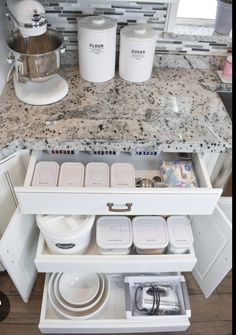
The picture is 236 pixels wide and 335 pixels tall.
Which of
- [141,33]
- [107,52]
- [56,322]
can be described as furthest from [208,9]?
[56,322]

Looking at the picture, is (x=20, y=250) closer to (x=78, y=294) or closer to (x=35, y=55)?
(x=78, y=294)

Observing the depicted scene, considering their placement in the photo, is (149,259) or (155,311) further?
(155,311)

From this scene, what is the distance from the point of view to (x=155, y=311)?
3.81ft

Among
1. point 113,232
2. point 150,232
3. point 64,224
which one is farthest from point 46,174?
point 150,232

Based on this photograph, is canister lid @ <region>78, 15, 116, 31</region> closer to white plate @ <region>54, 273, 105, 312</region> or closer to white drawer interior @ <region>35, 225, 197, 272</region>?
white drawer interior @ <region>35, 225, 197, 272</region>

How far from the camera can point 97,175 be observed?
1.00 m

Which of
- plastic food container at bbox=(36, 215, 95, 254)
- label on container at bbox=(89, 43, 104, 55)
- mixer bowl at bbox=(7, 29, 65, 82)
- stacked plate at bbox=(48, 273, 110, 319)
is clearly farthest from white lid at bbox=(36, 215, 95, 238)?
label on container at bbox=(89, 43, 104, 55)

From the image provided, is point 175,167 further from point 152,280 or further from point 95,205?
point 152,280

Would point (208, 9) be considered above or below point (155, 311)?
above

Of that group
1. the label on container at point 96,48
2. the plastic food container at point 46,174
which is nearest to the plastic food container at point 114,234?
the plastic food container at point 46,174

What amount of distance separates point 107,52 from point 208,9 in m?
0.56

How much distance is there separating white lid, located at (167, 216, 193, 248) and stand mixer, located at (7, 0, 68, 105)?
2.03 ft

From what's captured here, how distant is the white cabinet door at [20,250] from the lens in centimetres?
101

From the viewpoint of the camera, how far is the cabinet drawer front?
1038 mm
